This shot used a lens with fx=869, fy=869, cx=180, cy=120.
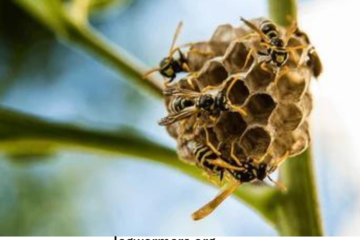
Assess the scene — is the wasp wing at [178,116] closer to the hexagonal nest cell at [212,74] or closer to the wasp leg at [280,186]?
the hexagonal nest cell at [212,74]

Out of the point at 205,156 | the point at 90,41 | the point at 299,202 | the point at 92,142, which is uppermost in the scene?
the point at 90,41

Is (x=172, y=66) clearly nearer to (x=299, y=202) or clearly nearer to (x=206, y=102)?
(x=206, y=102)

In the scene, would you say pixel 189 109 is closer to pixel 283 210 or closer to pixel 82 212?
pixel 283 210

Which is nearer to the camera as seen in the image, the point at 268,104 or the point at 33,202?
the point at 268,104

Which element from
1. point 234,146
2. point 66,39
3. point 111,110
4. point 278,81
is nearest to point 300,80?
point 278,81

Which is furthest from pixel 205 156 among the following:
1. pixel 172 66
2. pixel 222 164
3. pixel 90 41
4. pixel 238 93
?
pixel 90 41

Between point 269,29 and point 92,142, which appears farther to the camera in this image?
point 92,142
